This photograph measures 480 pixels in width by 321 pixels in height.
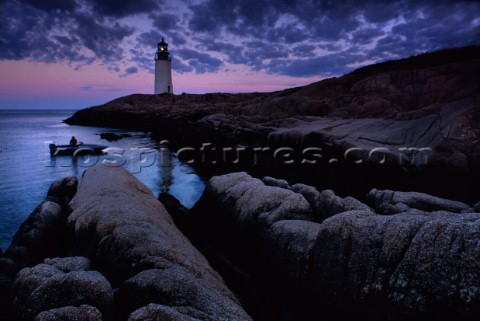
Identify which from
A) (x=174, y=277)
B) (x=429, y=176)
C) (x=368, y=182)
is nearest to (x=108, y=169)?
(x=174, y=277)

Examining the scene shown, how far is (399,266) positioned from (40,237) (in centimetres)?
941

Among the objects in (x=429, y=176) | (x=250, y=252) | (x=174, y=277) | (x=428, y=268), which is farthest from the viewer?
(x=429, y=176)

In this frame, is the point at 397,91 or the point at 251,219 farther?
→ the point at 397,91

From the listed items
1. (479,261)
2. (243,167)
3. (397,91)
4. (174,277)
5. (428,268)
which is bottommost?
(243,167)

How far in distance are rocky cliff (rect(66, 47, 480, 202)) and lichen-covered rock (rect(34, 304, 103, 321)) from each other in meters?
13.7

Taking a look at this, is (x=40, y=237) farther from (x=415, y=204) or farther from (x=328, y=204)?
(x=415, y=204)

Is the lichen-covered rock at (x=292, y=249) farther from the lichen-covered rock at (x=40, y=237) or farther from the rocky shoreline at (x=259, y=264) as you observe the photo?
the lichen-covered rock at (x=40, y=237)

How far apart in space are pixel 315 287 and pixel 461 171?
1226cm

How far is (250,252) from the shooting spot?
8.26m

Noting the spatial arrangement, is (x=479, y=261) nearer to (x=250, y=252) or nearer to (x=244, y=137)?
(x=250, y=252)

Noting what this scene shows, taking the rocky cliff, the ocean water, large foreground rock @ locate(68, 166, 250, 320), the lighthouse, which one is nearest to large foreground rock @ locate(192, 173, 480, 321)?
large foreground rock @ locate(68, 166, 250, 320)

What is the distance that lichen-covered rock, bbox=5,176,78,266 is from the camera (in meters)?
8.20

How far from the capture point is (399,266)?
461 centimetres

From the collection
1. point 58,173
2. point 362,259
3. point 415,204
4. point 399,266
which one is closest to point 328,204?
point 415,204
